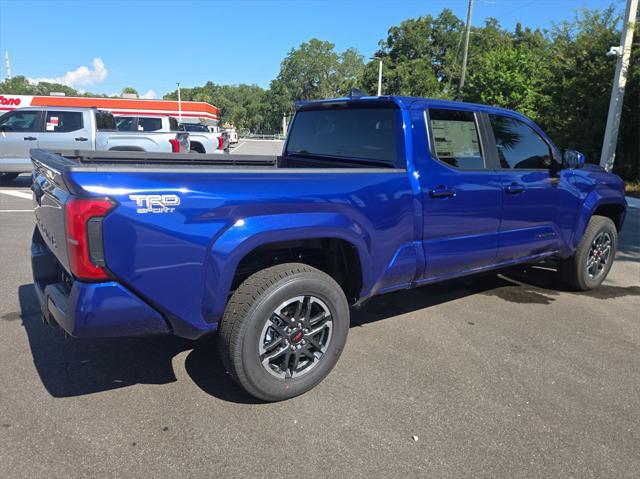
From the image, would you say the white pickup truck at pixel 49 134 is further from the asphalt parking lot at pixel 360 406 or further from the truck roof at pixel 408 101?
the truck roof at pixel 408 101

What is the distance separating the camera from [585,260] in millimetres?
5227

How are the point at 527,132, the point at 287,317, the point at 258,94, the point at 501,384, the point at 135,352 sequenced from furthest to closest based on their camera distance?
the point at 258,94, the point at 527,132, the point at 135,352, the point at 501,384, the point at 287,317

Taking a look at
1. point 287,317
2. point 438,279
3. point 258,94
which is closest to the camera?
point 287,317

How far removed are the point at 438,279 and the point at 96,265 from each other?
8.32 ft

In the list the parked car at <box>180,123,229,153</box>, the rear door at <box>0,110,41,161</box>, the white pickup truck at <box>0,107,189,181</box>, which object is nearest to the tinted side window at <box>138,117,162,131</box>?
the parked car at <box>180,123,229,153</box>

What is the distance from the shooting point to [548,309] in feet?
15.9

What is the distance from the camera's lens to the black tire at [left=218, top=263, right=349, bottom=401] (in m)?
2.78

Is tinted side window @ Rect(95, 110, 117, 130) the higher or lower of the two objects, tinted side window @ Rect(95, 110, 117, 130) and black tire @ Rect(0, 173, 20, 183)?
the higher

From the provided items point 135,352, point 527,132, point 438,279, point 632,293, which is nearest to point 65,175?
point 135,352

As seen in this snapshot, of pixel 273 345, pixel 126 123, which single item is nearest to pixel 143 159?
pixel 273 345

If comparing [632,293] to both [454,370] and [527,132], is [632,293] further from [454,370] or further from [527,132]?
[454,370]

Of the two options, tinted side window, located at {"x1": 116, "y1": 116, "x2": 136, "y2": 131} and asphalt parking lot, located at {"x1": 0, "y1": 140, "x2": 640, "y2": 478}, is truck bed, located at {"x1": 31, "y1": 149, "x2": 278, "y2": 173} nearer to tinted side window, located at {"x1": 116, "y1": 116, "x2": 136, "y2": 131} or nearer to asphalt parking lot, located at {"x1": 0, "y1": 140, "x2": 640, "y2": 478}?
asphalt parking lot, located at {"x1": 0, "y1": 140, "x2": 640, "y2": 478}

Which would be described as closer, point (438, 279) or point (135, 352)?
point (135, 352)

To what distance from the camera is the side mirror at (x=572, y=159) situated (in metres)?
4.69
